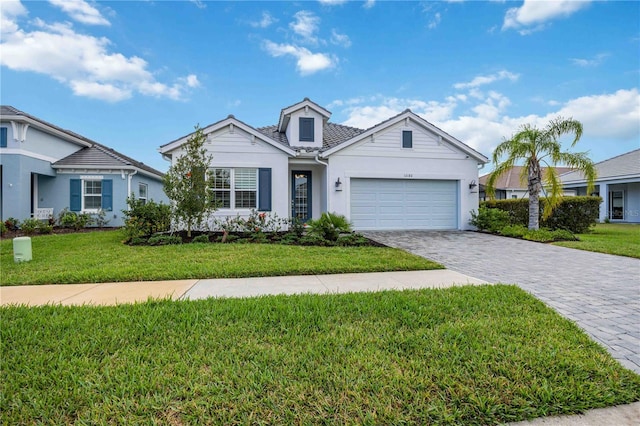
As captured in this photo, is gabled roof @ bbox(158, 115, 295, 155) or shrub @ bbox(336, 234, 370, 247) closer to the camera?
shrub @ bbox(336, 234, 370, 247)

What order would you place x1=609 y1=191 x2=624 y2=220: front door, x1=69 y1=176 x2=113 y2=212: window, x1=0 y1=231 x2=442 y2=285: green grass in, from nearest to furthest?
x1=0 y1=231 x2=442 y2=285: green grass
x1=69 y1=176 x2=113 y2=212: window
x1=609 y1=191 x2=624 y2=220: front door

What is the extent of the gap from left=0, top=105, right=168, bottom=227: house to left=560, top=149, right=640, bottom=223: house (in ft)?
94.5

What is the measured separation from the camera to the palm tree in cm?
1120

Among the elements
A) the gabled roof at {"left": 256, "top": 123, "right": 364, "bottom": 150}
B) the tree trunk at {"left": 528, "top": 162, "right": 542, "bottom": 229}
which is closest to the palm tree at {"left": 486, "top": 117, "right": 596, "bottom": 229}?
the tree trunk at {"left": 528, "top": 162, "right": 542, "bottom": 229}

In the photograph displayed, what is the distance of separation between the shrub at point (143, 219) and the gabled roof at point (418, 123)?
6259 mm

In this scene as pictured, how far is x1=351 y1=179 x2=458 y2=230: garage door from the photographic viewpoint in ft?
42.8

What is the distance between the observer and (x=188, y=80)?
13117 millimetres

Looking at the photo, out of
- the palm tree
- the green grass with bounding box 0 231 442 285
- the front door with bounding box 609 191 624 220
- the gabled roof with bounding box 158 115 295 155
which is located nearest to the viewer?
the green grass with bounding box 0 231 442 285

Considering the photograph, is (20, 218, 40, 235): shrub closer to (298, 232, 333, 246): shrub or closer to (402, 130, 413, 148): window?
(298, 232, 333, 246): shrub

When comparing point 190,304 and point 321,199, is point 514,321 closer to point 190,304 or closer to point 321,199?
point 190,304

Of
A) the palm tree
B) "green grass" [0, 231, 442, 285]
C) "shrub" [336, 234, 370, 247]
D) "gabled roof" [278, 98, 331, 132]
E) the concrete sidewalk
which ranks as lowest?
the concrete sidewalk

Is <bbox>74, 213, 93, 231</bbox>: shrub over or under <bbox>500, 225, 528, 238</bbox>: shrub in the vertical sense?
over

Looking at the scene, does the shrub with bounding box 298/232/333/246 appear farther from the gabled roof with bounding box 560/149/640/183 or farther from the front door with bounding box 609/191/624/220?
the front door with bounding box 609/191/624/220

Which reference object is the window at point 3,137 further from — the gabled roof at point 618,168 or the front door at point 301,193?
the gabled roof at point 618,168
